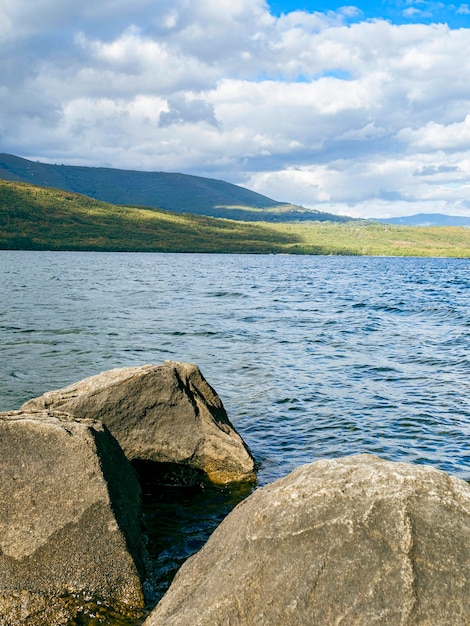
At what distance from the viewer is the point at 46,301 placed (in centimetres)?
4344

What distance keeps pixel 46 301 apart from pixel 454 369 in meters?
30.8

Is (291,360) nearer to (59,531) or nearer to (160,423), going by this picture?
(160,423)

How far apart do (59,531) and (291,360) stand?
54.9 feet

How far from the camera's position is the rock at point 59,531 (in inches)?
269

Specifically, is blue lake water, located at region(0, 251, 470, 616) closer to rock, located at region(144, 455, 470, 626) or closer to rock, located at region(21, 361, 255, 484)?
rock, located at region(21, 361, 255, 484)

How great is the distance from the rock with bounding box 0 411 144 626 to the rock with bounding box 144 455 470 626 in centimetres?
130

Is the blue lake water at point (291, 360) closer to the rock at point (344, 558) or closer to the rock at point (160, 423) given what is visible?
the rock at point (160, 423)

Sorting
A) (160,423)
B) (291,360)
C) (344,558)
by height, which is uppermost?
(344,558)

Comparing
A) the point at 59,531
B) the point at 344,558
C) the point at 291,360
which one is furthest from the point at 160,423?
the point at 291,360

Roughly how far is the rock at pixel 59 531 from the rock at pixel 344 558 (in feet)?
4.26

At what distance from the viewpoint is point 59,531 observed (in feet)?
23.4

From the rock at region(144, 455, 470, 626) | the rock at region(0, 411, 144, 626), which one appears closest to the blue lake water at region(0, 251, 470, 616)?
the rock at region(0, 411, 144, 626)

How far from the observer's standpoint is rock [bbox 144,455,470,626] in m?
4.79

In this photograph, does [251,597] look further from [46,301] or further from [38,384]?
[46,301]
